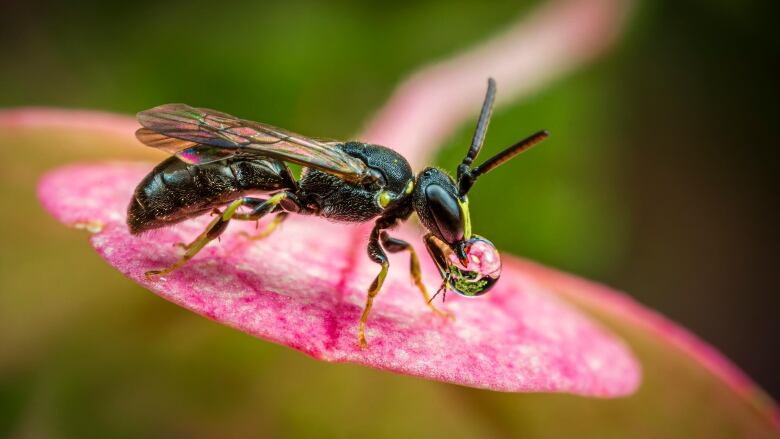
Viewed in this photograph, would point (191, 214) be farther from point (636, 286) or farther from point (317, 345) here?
point (636, 286)

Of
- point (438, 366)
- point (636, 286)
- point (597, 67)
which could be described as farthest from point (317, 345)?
point (636, 286)

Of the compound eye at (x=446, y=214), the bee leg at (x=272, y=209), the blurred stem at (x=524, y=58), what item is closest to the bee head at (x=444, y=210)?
the compound eye at (x=446, y=214)

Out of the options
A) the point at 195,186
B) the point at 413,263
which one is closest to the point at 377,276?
the point at 413,263

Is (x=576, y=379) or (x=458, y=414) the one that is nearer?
(x=576, y=379)

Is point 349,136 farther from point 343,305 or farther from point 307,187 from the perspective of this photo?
point 343,305

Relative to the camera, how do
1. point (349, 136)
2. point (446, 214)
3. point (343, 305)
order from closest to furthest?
point (343, 305)
point (446, 214)
point (349, 136)

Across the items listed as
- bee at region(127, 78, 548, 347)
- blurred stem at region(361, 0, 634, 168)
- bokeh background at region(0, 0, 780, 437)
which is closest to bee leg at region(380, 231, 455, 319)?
bee at region(127, 78, 548, 347)

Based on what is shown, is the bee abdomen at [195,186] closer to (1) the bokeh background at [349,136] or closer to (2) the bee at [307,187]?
(2) the bee at [307,187]
